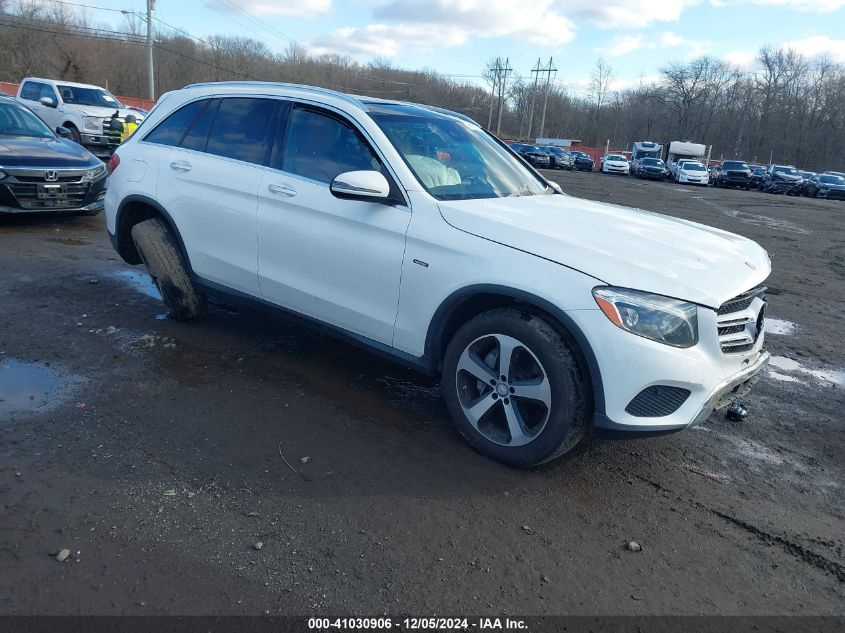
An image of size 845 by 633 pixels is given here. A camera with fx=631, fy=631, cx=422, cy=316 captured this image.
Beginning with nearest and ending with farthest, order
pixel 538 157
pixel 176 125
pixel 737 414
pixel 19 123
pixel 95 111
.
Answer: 1. pixel 737 414
2. pixel 176 125
3. pixel 19 123
4. pixel 95 111
5. pixel 538 157

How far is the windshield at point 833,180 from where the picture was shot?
34094 mm

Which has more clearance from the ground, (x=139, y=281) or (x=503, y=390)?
(x=503, y=390)

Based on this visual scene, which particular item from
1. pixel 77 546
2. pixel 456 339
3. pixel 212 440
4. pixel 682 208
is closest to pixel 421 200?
pixel 456 339

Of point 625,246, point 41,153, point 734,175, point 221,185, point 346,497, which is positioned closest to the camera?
point 346,497

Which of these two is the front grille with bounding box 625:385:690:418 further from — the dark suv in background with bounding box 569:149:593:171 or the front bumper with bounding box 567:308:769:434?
the dark suv in background with bounding box 569:149:593:171

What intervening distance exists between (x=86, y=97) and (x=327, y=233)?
1806 centimetres

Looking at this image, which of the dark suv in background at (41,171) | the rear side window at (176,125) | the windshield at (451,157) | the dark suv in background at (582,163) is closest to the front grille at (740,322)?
the windshield at (451,157)

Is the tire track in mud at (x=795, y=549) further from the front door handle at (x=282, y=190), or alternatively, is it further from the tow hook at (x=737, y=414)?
the front door handle at (x=282, y=190)

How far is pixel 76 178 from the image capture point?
841 centimetres

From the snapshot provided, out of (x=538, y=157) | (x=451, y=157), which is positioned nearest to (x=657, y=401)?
(x=451, y=157)

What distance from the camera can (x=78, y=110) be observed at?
17.3 meters

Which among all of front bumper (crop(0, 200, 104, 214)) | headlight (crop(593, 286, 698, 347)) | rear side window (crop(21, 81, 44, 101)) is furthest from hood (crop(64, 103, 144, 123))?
headlight (crop(593, 286, 698, 347))

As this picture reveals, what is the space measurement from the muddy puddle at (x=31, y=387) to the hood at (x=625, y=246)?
8.53 ft

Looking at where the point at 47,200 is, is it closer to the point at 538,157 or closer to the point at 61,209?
the point at 61,209
